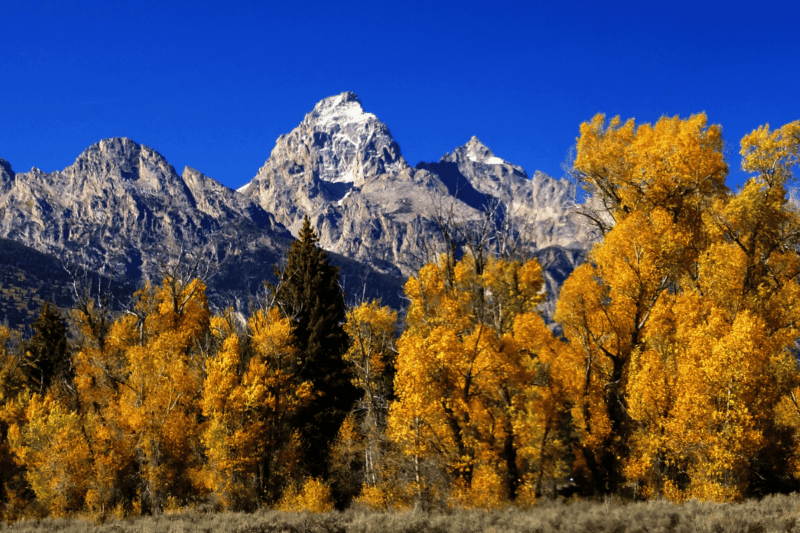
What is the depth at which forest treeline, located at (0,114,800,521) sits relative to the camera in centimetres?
2416

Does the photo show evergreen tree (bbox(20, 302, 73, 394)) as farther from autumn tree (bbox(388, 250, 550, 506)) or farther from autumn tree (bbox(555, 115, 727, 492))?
autumn tree (bbox(555, 115, 727, 492))

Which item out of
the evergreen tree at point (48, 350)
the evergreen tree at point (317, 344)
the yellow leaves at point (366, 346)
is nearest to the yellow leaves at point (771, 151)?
the yellow leaves at point (366, 346)

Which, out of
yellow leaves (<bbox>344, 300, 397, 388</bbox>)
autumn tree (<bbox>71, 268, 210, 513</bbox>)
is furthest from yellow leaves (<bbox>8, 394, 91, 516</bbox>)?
yellow leaves (<bbox>344, 300, 397, 388</bbox>)

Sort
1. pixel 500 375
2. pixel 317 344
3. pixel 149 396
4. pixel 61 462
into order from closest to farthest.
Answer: pixel 500 375 → pixel 149 396 → pixel 317 344 → pixel 61 462

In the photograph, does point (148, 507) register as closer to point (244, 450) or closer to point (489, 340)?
point (244, 450)

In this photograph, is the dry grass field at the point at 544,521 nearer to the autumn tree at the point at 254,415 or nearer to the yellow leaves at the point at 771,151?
the autumn tree at the point at 254,415

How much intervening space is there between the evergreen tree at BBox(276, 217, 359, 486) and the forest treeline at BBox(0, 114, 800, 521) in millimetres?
146

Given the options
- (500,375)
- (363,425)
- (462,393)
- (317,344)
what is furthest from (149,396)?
(500,375)

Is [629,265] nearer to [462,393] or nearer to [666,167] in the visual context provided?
[666,167]

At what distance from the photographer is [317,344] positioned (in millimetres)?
34562

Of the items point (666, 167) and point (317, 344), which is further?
point (317, 344)

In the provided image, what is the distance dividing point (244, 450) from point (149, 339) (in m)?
9.42

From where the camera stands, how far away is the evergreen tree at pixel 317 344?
34.6 m

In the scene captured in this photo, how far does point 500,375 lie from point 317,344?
44.4ft
